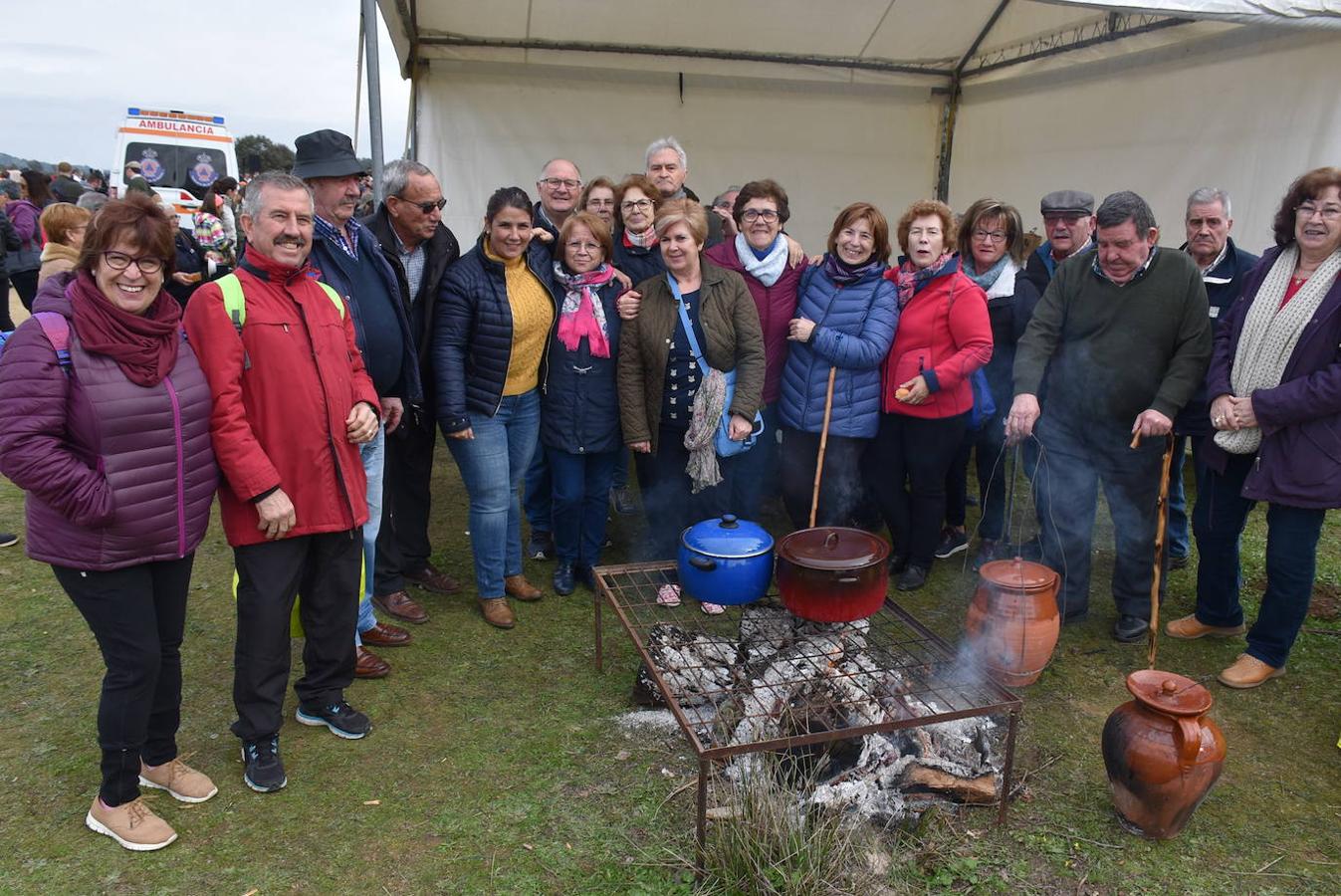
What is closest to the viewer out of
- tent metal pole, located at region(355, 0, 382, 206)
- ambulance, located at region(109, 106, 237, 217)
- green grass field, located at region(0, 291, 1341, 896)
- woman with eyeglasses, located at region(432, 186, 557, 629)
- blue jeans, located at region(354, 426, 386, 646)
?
green grass field, located at region(0, 291, 1341, 896)

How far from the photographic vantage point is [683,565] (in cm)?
321

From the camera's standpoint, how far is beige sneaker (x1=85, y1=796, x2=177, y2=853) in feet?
8.43

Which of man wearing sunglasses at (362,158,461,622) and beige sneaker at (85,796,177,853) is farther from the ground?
man wearing sunglasses at (362,158,461,622)

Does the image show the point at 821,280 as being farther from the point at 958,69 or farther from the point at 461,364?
the point at 958,69

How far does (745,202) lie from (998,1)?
4342 millimetres

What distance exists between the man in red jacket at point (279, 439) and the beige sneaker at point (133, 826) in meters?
0.31

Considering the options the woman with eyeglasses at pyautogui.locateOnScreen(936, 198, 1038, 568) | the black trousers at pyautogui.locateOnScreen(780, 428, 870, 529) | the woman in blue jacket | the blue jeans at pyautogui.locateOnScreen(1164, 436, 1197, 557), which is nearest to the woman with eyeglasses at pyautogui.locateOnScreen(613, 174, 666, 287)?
the woman in blue jacket

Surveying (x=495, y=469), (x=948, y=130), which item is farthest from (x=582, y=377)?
(x=948, y=130)

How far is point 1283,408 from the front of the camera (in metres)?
3.22

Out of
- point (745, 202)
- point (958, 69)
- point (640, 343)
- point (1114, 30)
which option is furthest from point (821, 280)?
point (958, 69)

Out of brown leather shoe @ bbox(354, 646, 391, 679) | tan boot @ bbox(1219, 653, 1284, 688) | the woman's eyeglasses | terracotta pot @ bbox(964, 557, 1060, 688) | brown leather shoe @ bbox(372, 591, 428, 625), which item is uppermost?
the woman's eyeglasses

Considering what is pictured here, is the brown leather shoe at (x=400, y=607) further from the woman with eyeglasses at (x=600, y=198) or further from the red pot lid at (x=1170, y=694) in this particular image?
the red pot lid at (x=1170, y=694)

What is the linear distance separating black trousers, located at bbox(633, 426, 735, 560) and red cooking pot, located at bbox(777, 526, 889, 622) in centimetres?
126

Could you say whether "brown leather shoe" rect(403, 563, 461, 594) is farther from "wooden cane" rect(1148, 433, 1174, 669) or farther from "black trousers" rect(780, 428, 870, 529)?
"wooden cane" rect(1148, 433, 1174, 669)
